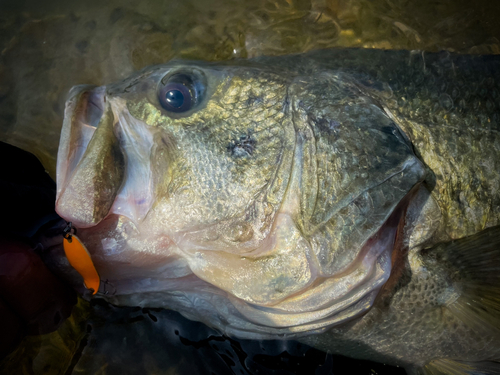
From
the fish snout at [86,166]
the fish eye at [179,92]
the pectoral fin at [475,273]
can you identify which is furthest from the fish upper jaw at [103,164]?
the pectoral fin at [475,273]

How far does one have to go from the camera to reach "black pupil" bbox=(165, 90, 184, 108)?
4.66 feet

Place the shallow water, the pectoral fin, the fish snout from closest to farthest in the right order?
the fish snout, the pectoral fin, the shallow water

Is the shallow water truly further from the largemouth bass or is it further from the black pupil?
the black pupil

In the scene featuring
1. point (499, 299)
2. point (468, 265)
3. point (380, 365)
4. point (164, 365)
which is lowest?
point (164, 365)

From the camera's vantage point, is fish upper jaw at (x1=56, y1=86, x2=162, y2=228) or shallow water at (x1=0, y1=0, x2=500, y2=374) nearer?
fish upper jaw at (x1=56, y1=86, x2=162, y2=228)

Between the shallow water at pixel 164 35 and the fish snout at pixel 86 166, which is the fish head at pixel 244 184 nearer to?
the fish snout at pixel 86 166

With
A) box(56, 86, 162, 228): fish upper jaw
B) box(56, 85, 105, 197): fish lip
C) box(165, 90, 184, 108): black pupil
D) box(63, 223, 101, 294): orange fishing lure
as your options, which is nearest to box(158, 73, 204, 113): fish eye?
box(165, 90, 184, 108): black pupil

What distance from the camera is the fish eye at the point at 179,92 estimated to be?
1.42m

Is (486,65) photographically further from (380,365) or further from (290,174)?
(380,365)

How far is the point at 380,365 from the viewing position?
2033 millimetres

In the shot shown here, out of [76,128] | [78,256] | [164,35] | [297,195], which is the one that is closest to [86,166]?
[76,128]

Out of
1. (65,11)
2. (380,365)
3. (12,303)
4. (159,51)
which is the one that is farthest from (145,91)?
(380,365)

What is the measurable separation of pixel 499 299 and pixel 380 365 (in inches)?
29.8

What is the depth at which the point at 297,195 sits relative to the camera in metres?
1.39
